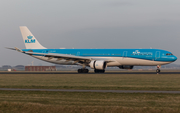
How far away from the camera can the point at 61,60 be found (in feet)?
193

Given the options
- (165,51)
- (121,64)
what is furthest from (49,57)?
→ (165,51)

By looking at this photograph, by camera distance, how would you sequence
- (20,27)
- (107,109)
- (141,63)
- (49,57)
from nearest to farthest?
(107,109), (141,63), (49,57), (20,27)

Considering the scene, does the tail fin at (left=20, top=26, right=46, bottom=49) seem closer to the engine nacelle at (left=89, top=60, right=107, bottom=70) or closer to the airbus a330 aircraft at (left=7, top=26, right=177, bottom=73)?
the airbus a330 aircraft at (left=7, top=26, right=177, bottom=73)

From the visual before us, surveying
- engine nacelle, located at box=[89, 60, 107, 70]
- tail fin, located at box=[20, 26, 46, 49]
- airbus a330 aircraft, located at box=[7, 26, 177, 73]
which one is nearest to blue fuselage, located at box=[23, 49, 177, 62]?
airbus a330 aircraft, located at box=[7, 26, 177, 73]

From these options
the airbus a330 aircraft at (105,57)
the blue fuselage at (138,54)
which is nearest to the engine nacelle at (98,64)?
the airbus a330 aircraft at (105,57)

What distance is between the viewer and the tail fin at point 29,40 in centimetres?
6169

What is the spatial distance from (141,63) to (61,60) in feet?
57.4

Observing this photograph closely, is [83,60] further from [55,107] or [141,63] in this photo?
[55,107]

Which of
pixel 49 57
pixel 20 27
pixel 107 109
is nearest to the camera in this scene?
pixel 107 109

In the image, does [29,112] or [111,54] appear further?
[111,54]

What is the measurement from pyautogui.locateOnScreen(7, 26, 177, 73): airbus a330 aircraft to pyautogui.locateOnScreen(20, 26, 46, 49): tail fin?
5.80 feet

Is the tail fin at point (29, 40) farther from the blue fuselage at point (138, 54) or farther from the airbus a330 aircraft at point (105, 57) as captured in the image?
the blue fuselage at point (138, 54)

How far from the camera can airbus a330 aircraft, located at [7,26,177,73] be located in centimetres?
5241

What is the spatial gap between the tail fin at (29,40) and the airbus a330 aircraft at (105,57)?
1.77m
